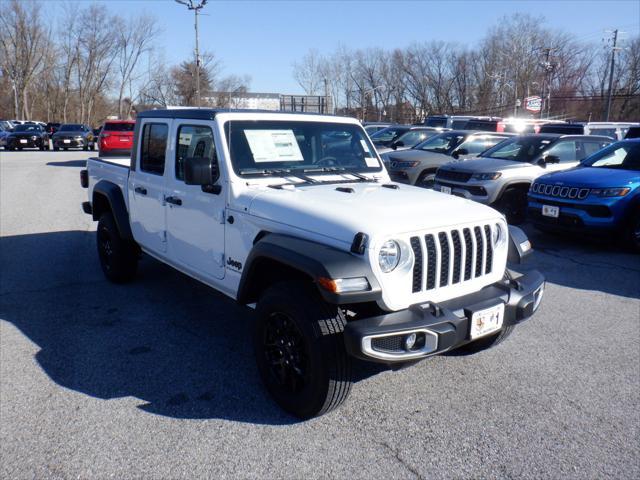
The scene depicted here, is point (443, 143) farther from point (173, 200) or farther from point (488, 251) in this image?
point (488, 251)

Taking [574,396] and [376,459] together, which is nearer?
[376,459]

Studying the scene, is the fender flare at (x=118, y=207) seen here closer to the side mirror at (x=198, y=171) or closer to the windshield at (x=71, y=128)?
the side mirror at (x=198, y=171)

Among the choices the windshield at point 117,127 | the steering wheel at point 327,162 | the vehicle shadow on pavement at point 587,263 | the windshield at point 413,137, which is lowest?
the vehicle shadow on pavement at point 587,263

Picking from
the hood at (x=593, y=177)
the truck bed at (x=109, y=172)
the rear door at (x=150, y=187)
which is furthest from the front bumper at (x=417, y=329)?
the hood at (x=593, y=177)

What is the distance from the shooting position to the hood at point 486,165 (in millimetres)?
9680

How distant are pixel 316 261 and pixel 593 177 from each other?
660 centimetres

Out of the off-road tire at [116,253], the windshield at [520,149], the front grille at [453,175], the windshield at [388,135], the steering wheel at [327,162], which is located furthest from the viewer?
the windshield at [388,135]

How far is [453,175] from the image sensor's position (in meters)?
10.1

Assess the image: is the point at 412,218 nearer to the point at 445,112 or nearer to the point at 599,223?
the point at 599,223

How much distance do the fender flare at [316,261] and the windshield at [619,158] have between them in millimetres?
7033

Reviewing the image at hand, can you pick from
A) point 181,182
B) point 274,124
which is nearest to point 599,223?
point 274,124

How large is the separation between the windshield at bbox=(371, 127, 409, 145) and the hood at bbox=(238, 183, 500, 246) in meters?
13.6

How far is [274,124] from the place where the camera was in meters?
4.45

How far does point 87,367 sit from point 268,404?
4.99 feet
